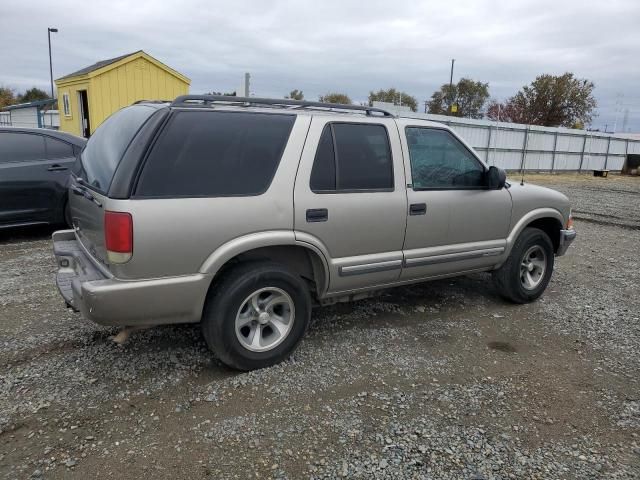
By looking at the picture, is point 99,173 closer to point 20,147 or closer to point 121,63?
point 20,147

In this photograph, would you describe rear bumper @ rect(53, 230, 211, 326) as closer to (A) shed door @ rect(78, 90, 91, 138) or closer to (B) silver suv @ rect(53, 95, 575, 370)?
(B) silver suv @ rect(53, 95, 575, 370)

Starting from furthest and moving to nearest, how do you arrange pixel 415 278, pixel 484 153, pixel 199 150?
pixel 484 153
pixel 415 278
pixel 199 150

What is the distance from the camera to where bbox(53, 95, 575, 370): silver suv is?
2.99 metres

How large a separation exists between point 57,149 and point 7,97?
156 ft

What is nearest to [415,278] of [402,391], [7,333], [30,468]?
[402,391]

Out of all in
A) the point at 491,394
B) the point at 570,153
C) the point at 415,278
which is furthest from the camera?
the point at 570,153

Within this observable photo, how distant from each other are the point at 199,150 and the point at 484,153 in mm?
21359

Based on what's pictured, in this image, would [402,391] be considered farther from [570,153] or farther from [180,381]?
[570,153]

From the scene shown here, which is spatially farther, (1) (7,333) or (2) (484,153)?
(2) (484,153)

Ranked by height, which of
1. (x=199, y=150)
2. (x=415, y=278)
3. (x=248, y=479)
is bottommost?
(x=248, y=479)

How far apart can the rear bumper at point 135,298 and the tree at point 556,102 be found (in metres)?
41.2

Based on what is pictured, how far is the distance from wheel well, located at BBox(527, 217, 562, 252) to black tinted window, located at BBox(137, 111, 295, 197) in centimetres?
309

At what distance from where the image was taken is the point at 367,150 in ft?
12.7

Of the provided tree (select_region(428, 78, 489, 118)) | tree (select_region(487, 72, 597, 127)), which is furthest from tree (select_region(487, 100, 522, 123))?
tree (select_region(428, 78, 489, 118))
